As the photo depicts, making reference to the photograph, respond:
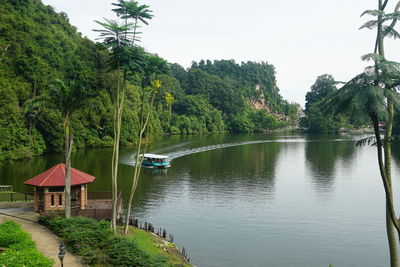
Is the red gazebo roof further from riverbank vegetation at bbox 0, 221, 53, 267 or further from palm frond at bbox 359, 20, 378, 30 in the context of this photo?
palm frond at bbox 359, 20, 378, 30

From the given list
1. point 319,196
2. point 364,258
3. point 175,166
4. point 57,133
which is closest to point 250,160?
point 175,166

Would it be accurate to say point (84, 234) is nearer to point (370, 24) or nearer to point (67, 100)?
point (67, 100)

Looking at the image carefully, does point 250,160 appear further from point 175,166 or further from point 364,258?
point 364,258

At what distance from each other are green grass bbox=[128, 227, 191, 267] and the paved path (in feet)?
12.5

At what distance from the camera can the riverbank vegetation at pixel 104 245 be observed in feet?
51.8

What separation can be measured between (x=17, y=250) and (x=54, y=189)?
28.5 ft

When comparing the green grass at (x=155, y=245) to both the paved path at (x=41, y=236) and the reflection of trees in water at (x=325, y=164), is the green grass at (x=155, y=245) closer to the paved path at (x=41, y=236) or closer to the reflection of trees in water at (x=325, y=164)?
the paved path at (x=41, y=236)

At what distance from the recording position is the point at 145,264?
1532cm

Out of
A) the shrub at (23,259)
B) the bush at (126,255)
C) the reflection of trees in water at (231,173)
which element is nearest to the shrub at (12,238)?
the shrub at (23,259)

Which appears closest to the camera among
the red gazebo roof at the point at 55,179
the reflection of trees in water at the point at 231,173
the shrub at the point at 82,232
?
the shrub at the point at 82,232

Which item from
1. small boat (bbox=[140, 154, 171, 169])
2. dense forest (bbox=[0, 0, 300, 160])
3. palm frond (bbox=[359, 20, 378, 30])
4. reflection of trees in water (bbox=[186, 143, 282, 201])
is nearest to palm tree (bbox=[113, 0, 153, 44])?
dense forest (bbox=[0, 0, 300, 160])

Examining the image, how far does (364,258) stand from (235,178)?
82.8 ft

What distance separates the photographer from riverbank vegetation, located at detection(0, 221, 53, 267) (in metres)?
12.9

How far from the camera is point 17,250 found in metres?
14.9
